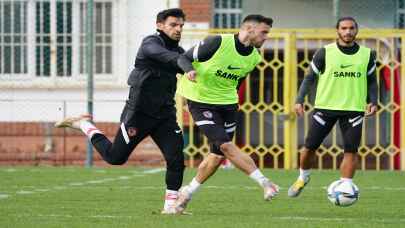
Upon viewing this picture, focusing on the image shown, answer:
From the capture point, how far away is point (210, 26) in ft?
80.8

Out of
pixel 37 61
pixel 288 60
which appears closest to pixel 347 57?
pixel 288 60

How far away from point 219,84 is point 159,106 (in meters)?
0.79

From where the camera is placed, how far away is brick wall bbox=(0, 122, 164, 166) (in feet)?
80.0

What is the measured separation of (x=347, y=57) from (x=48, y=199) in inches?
141

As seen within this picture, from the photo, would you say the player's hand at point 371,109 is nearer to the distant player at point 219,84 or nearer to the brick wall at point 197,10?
the distant player at point 219,84

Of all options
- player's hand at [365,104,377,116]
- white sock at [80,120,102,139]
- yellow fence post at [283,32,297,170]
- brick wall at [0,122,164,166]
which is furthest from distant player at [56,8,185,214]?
brick wall at [0,122,164,166]

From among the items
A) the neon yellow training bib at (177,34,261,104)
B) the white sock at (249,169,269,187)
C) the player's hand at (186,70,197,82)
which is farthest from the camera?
the neon yellow training bib at (177,34,261,104)

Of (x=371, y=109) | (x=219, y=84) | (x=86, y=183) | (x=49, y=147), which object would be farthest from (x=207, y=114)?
(x=49, y=147)

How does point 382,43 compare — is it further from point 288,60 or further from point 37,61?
point 37,61

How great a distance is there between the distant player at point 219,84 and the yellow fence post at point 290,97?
955cm

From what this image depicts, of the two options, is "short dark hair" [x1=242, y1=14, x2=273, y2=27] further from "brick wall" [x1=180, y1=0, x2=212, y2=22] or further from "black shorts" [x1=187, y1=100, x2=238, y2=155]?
"brick wall" [x1=180, y1=0, x2=212, y2=22]

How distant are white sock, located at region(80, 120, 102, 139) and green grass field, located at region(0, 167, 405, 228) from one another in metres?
0.73

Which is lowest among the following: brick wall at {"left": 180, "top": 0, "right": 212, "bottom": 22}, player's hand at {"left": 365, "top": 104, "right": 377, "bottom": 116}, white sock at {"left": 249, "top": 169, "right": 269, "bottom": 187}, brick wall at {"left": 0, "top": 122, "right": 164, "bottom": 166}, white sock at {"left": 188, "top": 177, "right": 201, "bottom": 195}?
brick wall at {"left": 0, "top": 122, "right": 164, "bottom": 166}

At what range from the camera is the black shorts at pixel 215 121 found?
42.7 feet
